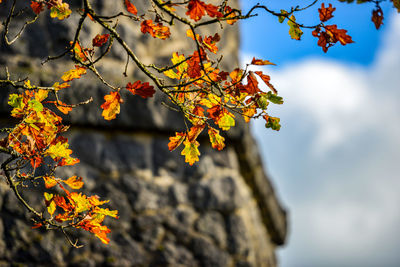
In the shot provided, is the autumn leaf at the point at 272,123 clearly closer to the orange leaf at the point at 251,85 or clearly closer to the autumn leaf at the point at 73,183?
the orange leaf at the point at 251,85

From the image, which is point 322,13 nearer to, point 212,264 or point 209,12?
point 209,12

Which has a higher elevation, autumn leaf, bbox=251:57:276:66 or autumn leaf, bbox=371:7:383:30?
autumn leaf, bbox=371:7:383:30

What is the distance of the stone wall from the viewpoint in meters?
2.14

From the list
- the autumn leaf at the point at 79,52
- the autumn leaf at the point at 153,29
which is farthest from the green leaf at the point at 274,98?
the autumn leaf at the point at 79,52

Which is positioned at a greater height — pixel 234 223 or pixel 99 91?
pixel 99 91

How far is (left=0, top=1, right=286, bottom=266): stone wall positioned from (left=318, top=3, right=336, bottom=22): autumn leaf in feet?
4.94

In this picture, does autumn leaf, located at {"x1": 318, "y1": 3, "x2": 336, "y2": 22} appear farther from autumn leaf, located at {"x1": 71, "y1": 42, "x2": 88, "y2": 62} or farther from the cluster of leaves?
autumn leaf, located at {"x1": 71, "y1": 42, "x2": 88, "y2": 62}

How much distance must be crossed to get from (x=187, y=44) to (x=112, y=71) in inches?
23.1

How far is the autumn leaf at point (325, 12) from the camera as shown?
105cm

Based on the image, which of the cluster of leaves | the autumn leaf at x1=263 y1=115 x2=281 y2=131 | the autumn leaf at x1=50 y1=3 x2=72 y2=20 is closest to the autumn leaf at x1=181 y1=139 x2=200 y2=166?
the cluster of leaves

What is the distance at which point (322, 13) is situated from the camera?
1.07m

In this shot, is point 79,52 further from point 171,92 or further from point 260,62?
point 260,62

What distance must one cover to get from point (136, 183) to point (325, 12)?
163 cm

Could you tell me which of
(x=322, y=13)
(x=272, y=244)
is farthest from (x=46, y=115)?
(x=272, y=244)
